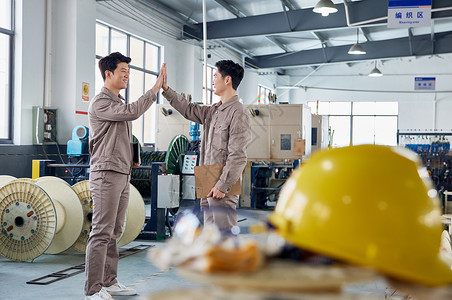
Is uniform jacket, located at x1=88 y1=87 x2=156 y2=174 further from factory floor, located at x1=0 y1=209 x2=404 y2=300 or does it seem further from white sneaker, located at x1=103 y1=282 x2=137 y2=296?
factory floor, located at x1=0 y1=209 x2=404 y2=300

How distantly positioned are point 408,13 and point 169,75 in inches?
281

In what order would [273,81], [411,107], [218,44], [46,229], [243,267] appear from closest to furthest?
[243,267], [46,229], [218,44], [411,107], [273,81]

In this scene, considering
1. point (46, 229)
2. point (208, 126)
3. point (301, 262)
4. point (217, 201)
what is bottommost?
point (46, 229)

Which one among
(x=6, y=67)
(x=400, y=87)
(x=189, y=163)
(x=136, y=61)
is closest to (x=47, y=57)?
(x=6, y=67)

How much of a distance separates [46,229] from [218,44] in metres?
12.4

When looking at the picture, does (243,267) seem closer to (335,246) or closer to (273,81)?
(335,246)

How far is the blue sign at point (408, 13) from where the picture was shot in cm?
943

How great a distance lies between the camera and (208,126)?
137 inches

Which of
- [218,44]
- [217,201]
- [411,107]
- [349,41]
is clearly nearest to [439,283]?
[217,201]

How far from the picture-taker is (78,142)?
8945mm

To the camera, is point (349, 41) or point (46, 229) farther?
point (349, 41)

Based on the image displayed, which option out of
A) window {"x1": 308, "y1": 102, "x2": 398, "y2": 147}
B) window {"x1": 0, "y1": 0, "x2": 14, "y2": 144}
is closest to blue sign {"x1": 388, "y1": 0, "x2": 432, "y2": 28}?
window {"x1": 0, "y1": 0, "x2": 14, "y2": 144}

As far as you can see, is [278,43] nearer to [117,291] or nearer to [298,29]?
[298,29]

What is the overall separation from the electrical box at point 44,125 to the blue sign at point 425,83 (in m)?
17.1
